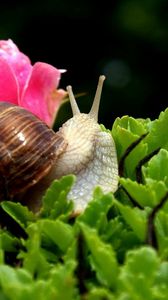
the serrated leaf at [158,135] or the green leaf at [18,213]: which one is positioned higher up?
the serrated leaf at [158,135]

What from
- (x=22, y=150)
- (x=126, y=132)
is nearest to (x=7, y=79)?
(x=22, y=150)

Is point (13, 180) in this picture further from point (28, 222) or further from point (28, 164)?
point (28, 222)

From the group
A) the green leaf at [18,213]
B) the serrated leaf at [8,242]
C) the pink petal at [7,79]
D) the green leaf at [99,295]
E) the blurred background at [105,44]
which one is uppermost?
the pink petal at [7,79]

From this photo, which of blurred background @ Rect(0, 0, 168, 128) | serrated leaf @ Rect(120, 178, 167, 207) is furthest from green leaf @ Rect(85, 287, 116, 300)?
blurred background @ Rect(0, 0, 168, 128)

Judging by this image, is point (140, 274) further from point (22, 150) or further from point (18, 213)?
point (22, 150)

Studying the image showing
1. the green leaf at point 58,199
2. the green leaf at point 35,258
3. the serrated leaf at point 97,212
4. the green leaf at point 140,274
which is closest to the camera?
the green leaf at point 140,274

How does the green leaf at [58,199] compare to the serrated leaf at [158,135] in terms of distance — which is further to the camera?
the serrated leaf at [158,135]

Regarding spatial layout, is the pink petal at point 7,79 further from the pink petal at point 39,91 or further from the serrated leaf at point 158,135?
the serrated leaf at point 158,135

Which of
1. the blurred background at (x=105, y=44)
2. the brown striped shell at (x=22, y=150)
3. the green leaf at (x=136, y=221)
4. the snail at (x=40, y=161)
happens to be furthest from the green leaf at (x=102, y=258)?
the blurred background at (x=105, y=44)
